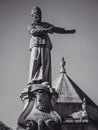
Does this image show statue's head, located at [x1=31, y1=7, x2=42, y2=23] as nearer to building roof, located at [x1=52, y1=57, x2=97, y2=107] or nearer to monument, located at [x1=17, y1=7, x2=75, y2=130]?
monument, located at [x1=17, y1=7, x2=75, y2=130]

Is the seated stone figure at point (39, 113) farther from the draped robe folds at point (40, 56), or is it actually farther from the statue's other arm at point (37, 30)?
the statue's other arm at point (37, 30)

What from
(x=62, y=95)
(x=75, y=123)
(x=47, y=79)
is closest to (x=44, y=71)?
(x=47, y=79)

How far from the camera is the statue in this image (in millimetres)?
12438

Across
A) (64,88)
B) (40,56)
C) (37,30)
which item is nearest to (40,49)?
(40,56)

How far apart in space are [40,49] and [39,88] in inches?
62.3

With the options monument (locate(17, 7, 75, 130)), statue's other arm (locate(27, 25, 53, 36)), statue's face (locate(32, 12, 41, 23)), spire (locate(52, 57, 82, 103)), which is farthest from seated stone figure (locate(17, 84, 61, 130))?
spire (locate(52, 57, 82, 103))

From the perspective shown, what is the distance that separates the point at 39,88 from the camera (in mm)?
11719

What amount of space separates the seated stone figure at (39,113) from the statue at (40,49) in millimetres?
603

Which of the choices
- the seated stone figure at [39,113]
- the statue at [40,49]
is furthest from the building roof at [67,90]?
the seated stone figure at [39,113]

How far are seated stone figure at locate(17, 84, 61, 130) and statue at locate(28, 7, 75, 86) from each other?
60cm

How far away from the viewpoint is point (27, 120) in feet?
36.9

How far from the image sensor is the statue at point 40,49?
40.8 feet

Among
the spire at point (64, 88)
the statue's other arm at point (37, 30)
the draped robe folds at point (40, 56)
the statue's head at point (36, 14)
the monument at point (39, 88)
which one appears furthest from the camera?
the spire at point (64, 88)

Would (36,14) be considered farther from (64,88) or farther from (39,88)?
(64,88)
